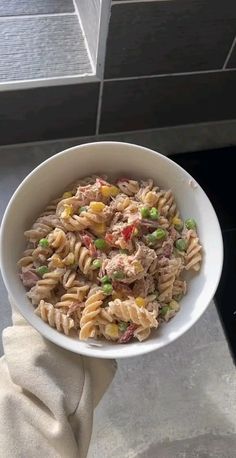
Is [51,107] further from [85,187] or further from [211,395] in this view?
[211,395]

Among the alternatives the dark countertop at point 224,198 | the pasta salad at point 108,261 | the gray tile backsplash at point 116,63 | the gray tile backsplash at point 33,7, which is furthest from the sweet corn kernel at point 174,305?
the gray tile backsplash at point 33,7

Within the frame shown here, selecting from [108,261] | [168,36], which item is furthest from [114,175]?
[168,36]

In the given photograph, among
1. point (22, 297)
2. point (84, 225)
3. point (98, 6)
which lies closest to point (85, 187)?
point (84, 225)

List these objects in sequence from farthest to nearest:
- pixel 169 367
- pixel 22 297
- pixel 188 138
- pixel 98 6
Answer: pixel 188 138
pixel 169 367
pixel 98 6
pixel 22 297

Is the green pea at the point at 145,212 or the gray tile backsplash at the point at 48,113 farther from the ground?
the green pea at the point at 145,212

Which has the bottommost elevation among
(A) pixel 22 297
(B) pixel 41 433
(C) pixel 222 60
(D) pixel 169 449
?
(D) pixel 169 449

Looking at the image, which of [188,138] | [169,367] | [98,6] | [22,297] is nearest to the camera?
[22,297]

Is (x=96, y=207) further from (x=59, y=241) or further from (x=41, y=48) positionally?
(x=41, y=48)

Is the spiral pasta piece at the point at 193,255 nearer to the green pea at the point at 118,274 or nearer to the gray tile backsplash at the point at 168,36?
the green pea at the point at 118,274
